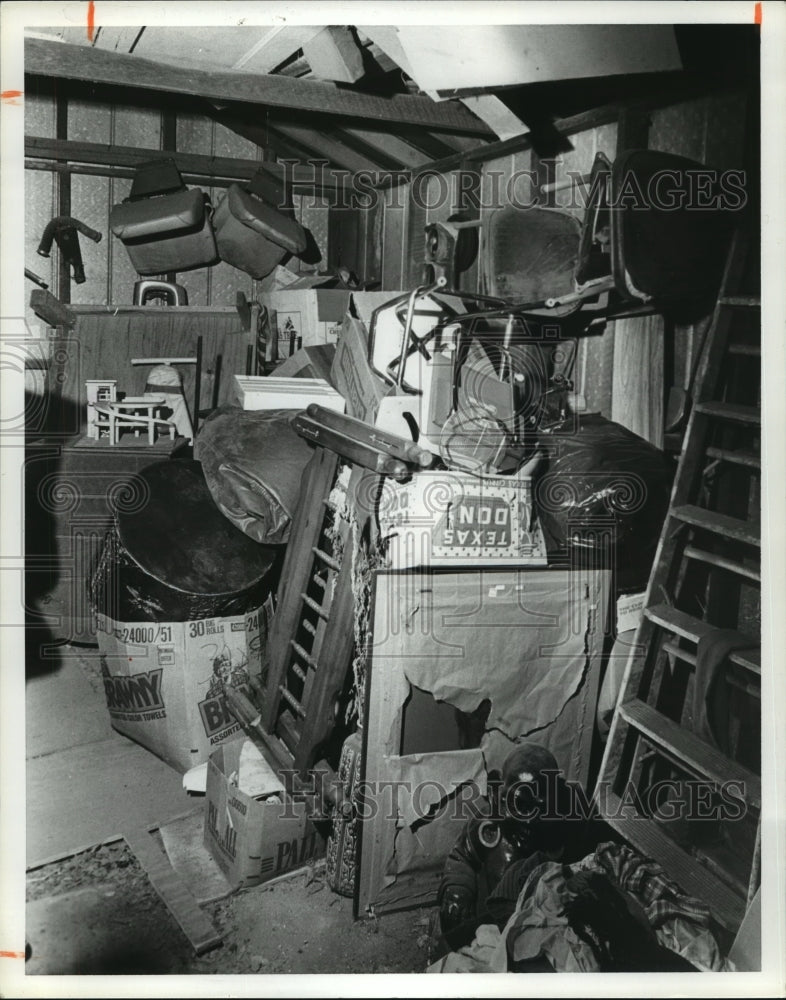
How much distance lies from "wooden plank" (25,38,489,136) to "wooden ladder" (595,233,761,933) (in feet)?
5.75

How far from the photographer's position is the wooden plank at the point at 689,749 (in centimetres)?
210

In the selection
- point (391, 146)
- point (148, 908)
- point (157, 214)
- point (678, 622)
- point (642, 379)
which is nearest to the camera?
point (678, 622)

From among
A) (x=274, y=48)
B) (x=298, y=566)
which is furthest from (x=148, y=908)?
(x=274, y=48)

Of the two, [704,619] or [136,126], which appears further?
[136,126]

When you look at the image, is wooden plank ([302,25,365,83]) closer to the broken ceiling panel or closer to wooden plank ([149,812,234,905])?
the broken ceiling panel

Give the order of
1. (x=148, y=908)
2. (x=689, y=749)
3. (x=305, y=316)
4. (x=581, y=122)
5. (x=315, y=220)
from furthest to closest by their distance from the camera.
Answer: (x=315, y=220), (x=305, y=316), (x=581, y=122), (x=148, y=908), (x=689, y=749)

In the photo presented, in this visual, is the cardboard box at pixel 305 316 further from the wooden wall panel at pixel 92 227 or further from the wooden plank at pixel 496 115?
the wooden wall panel at pixel 92 227

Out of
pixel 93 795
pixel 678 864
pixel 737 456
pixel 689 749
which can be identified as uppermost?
pixel 737 456

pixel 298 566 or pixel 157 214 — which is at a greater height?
pixel 157 214

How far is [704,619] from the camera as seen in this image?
2.65 meters

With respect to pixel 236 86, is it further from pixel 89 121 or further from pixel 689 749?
pixel 689 749

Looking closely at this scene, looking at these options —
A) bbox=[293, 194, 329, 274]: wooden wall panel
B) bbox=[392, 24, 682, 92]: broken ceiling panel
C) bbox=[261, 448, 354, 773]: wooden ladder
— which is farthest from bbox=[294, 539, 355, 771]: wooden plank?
bbox=[293, 194, 329, 274]: wooden wall panel

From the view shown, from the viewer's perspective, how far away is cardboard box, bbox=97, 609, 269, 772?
3.22 m

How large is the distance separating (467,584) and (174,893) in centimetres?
158
